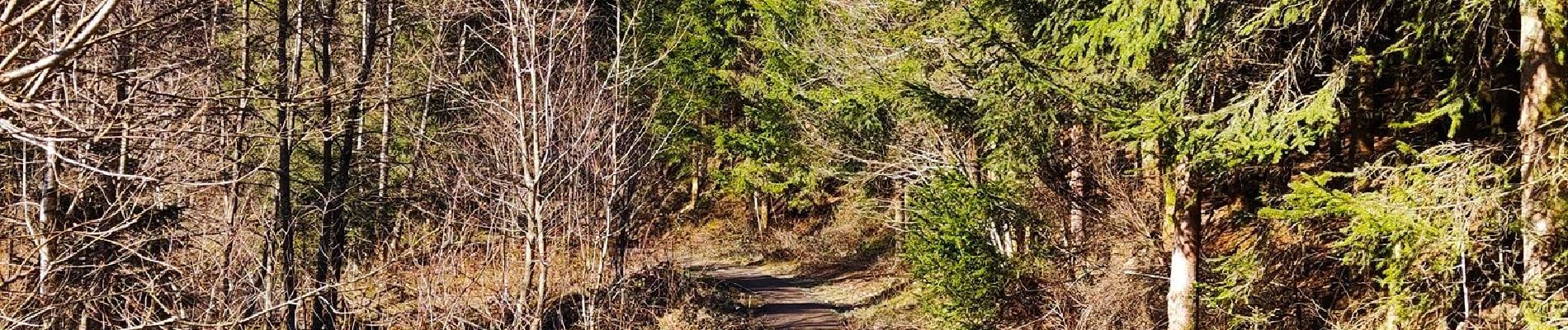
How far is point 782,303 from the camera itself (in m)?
18.0

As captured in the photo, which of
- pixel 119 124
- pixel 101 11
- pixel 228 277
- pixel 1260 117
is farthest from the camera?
pixel 228 277

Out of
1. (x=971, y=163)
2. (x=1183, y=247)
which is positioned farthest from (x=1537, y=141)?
(x=971, y=163)

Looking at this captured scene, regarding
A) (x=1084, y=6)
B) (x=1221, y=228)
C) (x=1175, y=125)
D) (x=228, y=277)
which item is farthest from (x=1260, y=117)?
(x=228, y=277)

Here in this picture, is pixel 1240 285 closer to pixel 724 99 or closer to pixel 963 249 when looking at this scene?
pixel 963 249

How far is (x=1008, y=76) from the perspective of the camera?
950 centimetres

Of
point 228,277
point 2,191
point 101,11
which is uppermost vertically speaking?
point 101,11

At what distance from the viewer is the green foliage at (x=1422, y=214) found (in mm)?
6766

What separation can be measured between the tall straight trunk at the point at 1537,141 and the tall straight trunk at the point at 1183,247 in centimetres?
259

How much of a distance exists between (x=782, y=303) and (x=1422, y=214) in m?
12.0

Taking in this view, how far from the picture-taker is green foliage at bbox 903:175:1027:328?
11.1m

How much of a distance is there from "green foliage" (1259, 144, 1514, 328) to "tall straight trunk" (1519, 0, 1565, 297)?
0.51ft

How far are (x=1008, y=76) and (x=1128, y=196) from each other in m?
2.31

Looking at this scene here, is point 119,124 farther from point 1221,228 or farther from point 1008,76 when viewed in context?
point 1221,228

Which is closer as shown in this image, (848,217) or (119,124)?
(119,124)
